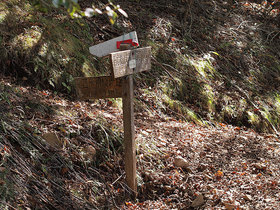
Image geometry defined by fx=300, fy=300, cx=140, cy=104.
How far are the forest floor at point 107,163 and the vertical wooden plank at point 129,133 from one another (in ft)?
0.54

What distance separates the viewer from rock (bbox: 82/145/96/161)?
3.48 meters

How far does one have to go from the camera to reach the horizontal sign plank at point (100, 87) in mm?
3129

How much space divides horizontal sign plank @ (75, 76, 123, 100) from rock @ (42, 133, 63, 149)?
0.62 m

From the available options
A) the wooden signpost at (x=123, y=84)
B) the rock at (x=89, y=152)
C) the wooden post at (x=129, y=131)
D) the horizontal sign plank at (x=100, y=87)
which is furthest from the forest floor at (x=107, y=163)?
the horizontal sign plank at (x=100, y=87)

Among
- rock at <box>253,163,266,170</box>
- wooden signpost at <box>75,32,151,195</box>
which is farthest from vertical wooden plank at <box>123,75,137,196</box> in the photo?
rock at <box>253,163,266,170</box>

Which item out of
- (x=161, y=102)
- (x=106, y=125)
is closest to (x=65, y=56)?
(x=106, y=125)

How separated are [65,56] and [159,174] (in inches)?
91.8

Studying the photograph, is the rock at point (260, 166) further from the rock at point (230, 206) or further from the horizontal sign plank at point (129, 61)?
the horizontal sign plank at point (129, 61)

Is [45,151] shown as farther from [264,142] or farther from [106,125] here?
[264,142]

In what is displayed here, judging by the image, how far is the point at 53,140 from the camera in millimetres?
3395

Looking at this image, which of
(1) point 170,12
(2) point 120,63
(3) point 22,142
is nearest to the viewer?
(2) point 120,63

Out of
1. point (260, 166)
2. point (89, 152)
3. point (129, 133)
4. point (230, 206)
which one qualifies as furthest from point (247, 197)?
point (89, 152)

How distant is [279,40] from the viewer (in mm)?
8289

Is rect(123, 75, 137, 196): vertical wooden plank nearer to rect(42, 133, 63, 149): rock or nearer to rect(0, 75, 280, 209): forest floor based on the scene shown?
rect(0, 75, 280, 209): forest floor
